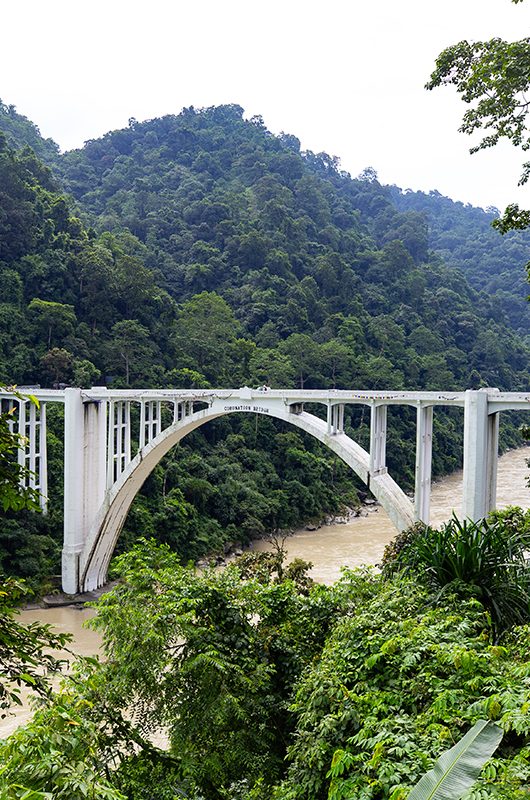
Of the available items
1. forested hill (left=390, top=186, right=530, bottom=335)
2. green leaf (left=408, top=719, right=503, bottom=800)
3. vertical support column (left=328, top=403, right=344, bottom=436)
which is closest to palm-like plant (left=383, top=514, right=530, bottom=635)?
green leaf (left=408, top=719, right=503, bottom=800)

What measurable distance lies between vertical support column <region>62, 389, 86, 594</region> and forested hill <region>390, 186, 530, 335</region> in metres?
33.0

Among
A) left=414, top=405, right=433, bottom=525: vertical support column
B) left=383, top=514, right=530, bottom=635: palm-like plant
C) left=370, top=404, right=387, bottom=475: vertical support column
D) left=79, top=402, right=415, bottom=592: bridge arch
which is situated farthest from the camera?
left=79, top=402, right=415, bottom=592: bridge arch

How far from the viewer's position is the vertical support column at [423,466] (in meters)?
11.0

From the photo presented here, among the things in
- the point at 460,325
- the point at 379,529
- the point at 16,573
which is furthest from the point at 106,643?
the point at 460,325

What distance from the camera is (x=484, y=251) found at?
5341 centimetres

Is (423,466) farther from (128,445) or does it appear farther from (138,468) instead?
(128,445)

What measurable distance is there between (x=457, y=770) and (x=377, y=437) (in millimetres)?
10083

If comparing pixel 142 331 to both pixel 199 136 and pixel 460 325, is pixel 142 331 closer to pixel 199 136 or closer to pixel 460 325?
pixel 460 325

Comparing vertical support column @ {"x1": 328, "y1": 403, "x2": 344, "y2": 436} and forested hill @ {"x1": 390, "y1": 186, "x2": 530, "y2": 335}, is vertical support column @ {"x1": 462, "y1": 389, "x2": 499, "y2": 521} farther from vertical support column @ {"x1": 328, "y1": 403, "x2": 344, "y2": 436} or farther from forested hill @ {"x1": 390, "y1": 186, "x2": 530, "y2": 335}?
forested hill @ {"x1": 390, "y1": 186, "x2": 530, "y2": 335}

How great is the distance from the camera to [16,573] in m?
15.0

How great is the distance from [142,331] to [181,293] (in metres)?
8.67

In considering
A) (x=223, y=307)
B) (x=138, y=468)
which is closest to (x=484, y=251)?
(x=223, y=307)

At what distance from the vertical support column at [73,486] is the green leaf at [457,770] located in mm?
13386

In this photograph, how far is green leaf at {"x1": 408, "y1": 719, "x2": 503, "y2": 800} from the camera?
77.3 inches
